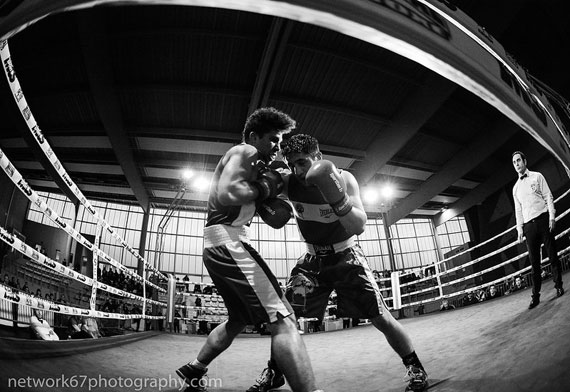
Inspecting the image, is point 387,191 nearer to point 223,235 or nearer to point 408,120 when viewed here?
point 408,120

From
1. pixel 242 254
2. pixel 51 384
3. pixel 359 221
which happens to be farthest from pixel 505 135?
pixel 51 384

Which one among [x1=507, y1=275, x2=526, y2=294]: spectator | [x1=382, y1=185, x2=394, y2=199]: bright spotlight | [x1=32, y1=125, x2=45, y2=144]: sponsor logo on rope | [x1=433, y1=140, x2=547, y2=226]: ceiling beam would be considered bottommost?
[x1=507, y1=275, x2=526, y2=294]: spectator

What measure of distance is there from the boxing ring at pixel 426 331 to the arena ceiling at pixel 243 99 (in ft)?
0.26

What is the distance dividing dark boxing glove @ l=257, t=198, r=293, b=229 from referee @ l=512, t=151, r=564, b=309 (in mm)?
789

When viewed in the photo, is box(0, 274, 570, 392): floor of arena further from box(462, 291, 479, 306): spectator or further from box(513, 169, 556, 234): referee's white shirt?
box(462, 291, 479, 306): spectator

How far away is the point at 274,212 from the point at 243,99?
54 centimetres

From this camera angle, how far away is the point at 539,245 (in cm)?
93

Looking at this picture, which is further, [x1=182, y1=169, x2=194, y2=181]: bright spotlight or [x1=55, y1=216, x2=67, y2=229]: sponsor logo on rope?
[x1=55, y1=216, x2=67, y2=229]: sponsor logo on rope

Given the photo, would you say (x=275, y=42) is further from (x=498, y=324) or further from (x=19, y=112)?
(x=498, y=324)

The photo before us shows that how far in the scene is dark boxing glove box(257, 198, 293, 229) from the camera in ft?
4.24

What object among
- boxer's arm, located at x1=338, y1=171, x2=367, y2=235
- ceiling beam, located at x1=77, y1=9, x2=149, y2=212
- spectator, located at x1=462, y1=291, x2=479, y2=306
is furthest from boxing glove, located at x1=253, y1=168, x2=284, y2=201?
spectator, located at x1=462, y1=291, x2=479, y2=306

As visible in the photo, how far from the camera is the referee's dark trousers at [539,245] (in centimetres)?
75

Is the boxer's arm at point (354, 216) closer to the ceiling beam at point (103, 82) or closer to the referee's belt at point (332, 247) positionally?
the referee's belt at point (332, 247)

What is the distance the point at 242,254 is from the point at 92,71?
0.73 metres
